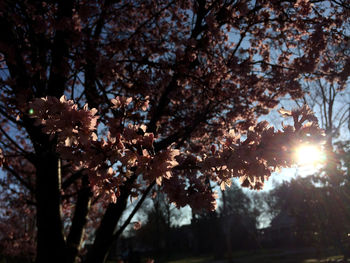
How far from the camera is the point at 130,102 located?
261 centimetres

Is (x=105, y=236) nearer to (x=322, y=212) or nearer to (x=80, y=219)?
(x=80, y=219)

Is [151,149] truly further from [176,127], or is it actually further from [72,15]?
[176,127]

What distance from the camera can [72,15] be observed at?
543 centimetres

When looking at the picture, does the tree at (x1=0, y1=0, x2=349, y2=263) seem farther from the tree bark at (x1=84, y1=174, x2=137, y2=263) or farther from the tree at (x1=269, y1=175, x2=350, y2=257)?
the tree at (x1=269, y1=175, x2=350, y2=257)

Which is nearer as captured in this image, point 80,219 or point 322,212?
point 80,219

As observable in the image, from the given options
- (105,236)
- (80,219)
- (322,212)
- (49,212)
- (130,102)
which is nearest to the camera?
(130,102)

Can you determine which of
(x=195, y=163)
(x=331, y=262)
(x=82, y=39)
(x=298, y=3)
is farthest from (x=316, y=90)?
(x=195, y=163)

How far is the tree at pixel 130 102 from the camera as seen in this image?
188cm

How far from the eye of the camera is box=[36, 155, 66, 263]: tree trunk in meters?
3.90

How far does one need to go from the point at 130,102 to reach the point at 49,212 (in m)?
2.64

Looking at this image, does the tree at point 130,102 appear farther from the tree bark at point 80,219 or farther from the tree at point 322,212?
the tree at point 322,212

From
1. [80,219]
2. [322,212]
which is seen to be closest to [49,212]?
[80,219]

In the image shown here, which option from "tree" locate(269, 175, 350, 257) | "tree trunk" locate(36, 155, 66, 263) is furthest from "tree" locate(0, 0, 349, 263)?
"tree" locate(269, 175, 350, 257)

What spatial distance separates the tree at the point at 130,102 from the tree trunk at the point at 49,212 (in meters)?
0.02
